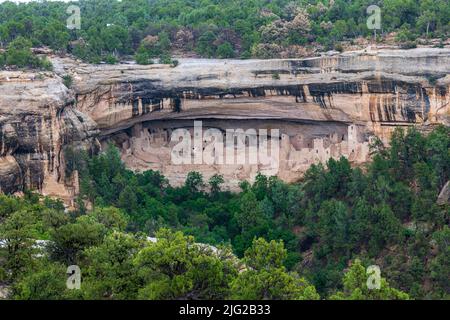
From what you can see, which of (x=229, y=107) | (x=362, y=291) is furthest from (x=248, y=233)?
(x=362, y=291)

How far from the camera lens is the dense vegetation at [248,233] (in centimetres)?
1966

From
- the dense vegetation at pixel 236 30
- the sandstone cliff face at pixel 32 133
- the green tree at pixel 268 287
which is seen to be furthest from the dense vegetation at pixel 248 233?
the dense vegetation at pixel 236 30

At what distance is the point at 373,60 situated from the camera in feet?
114

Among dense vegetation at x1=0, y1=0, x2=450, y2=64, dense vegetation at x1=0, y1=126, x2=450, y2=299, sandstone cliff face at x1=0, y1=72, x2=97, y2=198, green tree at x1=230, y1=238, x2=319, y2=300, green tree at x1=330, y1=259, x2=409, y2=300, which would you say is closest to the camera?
green tree at x1=330, y1=259, x2=409, y2=300

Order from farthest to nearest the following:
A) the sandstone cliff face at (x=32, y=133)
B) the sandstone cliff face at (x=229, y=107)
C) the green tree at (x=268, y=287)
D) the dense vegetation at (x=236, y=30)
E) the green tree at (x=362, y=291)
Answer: the dense vegetation at (x=236, y=30), the sandstone cliff face at (x=229, y=107), the sandstone cliff face at (x=32, y=133), the green tree at (x=268, y=287), the green tree at (x=362, y=291)

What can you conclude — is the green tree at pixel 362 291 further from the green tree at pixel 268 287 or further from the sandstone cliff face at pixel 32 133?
the sandstone cliff face at pixel 32 133

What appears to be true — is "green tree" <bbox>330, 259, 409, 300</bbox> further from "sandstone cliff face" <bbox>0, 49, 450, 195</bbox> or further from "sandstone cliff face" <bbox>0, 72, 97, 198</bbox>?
"sandstone cliff face" <bbox>0, 72, 97, 198</bbox>

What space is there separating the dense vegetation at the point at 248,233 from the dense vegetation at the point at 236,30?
18.9ft

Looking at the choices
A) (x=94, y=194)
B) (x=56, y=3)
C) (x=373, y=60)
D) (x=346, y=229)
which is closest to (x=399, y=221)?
(x=346, y=229)

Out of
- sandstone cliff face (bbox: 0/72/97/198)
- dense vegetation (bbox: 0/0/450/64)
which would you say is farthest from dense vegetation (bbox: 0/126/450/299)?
dense vegetation (bbox: 0/0/450/64)

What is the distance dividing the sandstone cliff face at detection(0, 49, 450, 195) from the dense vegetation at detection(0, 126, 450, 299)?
1278mm

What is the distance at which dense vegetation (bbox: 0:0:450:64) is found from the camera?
39281 millimetres

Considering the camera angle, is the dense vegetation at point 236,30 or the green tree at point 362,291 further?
the dense vegetation at point 236,30
